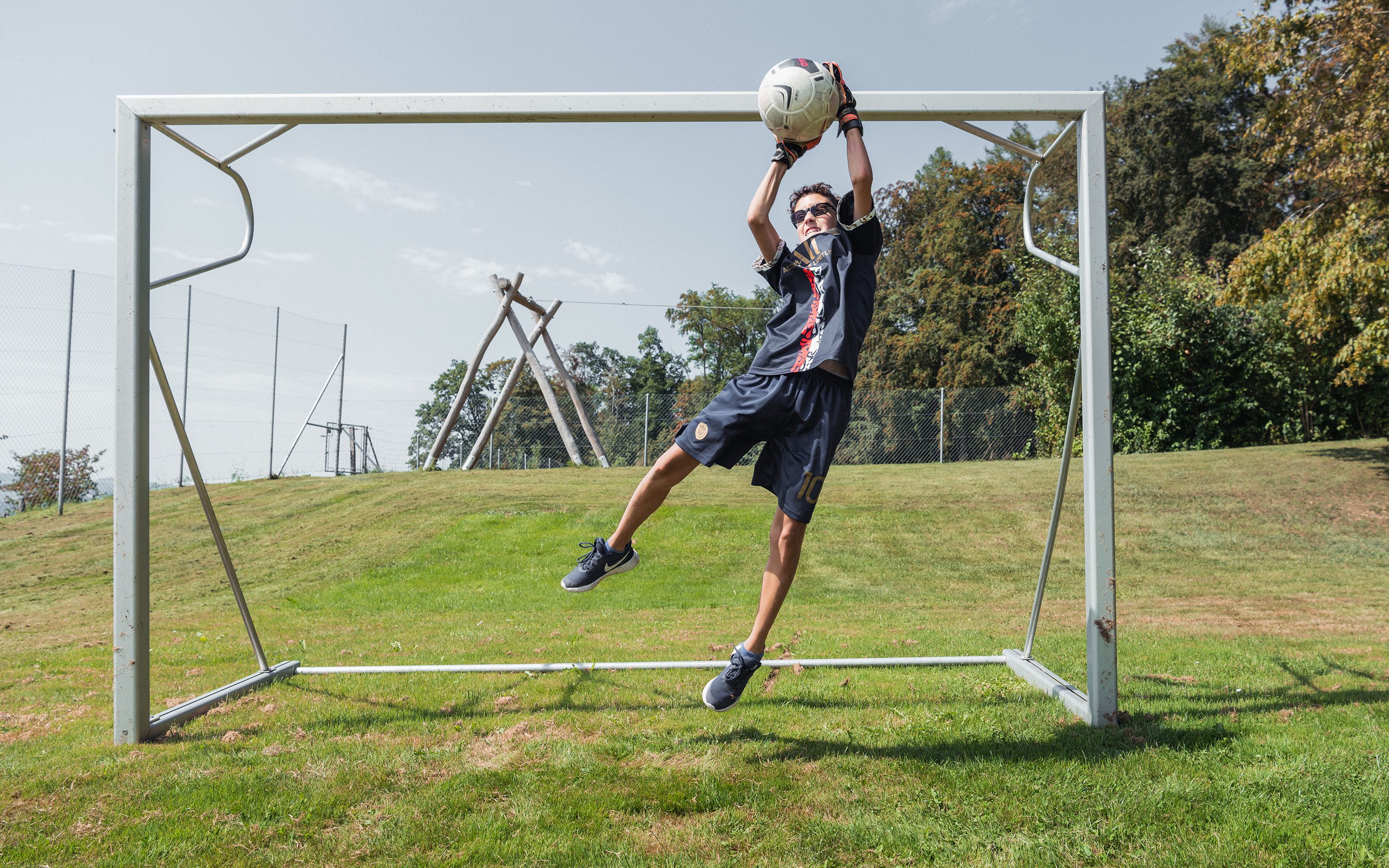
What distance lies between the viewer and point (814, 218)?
329cm

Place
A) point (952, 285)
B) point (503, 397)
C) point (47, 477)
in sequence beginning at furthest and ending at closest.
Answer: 1. point (952, 285)
2. point (503, 397)
3. point (47, 477)

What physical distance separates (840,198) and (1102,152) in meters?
1.24

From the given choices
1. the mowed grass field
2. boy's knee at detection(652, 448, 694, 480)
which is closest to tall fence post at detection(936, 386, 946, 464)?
the mowed grass field

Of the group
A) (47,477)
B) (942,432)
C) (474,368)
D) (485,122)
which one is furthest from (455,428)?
(485,122)

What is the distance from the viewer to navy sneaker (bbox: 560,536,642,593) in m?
3.30

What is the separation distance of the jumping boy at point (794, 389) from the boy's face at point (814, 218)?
0.05 meters

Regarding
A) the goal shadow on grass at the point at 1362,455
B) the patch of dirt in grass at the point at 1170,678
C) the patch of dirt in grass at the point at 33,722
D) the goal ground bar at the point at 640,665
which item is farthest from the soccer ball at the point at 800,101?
the goal shadow on grass at the point at 1362,455

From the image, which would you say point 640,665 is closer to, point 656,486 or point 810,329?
point 656,486

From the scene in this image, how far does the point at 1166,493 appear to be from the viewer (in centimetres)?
1289

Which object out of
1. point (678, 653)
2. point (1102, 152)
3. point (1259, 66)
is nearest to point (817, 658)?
point (678, 653)

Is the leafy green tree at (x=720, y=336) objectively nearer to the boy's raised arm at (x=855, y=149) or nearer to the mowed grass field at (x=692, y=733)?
the mowed grass field at (x=692, y=733)

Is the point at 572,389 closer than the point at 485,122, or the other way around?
the point at 485,122

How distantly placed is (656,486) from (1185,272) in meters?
20.1

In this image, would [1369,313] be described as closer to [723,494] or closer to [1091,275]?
[723,494]
